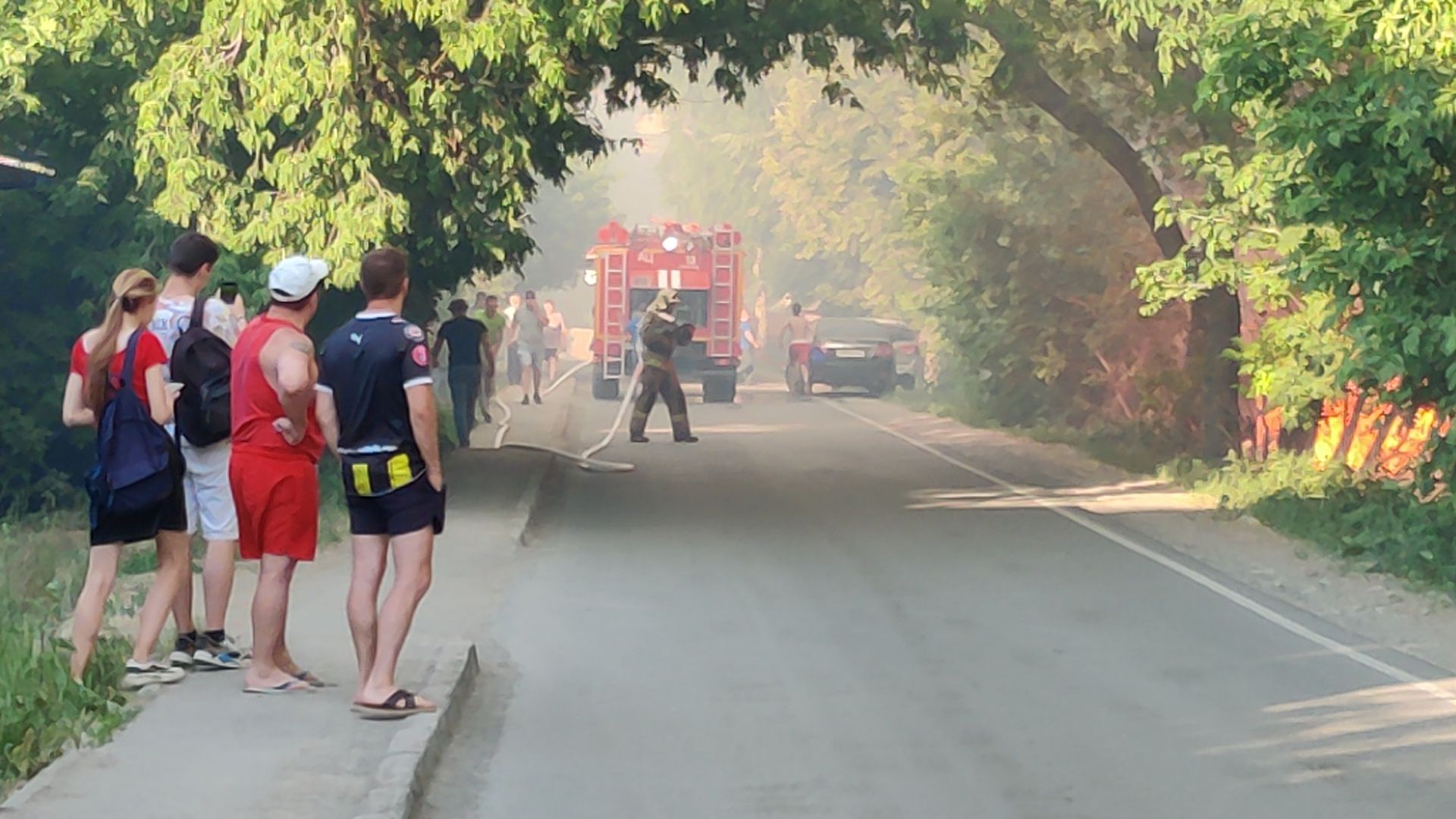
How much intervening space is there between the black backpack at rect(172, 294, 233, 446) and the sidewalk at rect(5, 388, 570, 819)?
1.13 metres

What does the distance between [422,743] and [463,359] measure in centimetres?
1554

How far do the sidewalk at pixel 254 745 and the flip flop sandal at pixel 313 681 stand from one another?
6cm

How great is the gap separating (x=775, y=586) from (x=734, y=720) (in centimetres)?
412

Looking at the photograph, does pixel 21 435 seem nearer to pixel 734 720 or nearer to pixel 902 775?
pixel 734 720

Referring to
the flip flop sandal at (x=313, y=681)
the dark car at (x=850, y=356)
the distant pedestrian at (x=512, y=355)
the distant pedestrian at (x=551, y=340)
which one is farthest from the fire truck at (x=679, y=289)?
the flip flop sandal at (x=313, y=681)

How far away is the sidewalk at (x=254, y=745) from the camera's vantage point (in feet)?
21.2

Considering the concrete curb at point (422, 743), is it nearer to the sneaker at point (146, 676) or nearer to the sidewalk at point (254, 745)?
the sidewalk at point (254, 745)

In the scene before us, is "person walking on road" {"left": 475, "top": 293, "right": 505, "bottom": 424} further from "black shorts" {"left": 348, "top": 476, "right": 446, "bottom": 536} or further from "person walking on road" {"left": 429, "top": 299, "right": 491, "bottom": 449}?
"black shorts" {"left": 348, "top": 476, "right": 446, "bottom": 536}

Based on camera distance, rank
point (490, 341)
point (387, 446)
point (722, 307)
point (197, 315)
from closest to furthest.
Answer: point (387, 446) < point (197, 315) < point (490, 341) < point (722, 307)

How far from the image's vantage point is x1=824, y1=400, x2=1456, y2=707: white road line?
A: 31.7 ft

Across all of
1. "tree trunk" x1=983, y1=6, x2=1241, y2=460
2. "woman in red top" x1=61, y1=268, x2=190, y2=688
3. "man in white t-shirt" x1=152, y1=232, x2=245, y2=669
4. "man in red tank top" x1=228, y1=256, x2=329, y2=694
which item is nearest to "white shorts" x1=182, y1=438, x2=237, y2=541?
"man in white t-shirt" x1=152, y1=232, x2=245, y2=669

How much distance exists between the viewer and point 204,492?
8.74 meters

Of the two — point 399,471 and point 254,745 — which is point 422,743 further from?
point 399,471

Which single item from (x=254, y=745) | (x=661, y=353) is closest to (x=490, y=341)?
(x=661, y=353)
